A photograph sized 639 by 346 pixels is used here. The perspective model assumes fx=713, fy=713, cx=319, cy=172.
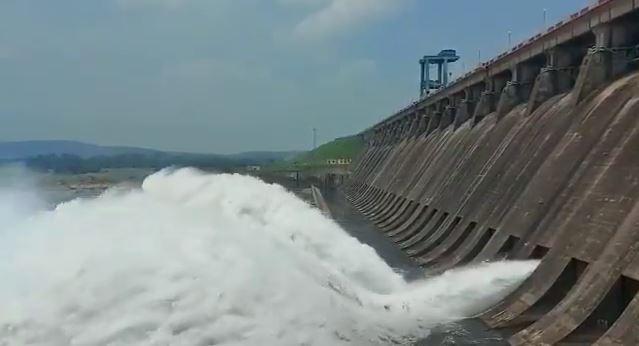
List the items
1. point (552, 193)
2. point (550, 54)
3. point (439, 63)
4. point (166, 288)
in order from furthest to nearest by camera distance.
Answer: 1. point (439, 63)
2. point (550, 54)
3. point (552, 193)
4. point (166, 288)

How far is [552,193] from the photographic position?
23.4 meters

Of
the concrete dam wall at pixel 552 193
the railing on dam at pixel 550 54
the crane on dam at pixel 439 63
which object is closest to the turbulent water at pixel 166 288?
the concrete dam wall at pixel 552 193

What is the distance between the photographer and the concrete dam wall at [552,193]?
16.6 meters

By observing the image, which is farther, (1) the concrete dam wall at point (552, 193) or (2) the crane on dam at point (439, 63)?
(2) the crane on dam at point (439, 63)

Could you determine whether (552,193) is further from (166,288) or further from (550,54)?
(166,288)

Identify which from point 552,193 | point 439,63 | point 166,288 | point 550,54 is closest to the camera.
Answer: point 166,288

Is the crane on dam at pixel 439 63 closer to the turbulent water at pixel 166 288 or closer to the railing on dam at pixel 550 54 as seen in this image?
the railing on dam at pixel 550 54

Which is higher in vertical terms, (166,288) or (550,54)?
(550,54)

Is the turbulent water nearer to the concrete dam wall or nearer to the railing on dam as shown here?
the concrete dam wall

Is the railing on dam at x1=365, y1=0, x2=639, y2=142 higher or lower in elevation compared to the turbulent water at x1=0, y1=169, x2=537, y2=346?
higher

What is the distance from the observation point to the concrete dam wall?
16609 millimetres

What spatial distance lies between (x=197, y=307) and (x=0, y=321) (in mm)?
3258

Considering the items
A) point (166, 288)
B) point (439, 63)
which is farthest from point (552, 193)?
point (439, 63)

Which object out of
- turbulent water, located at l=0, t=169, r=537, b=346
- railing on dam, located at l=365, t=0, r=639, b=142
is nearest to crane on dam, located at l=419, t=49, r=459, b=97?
railing on dam, located at l=365, t=0, r=639, b=142
